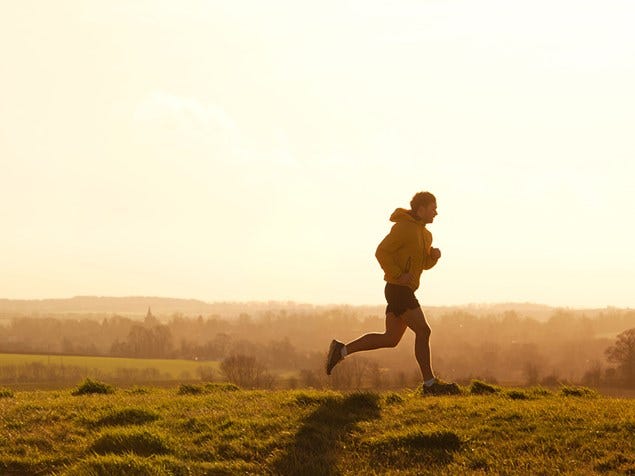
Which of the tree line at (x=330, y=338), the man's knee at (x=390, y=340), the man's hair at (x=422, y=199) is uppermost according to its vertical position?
the man's hair at (x=422, y=199)

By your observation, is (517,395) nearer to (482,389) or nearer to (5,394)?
(482,389)

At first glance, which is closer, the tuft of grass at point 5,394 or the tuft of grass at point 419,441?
the tuft of grass at point 419,441

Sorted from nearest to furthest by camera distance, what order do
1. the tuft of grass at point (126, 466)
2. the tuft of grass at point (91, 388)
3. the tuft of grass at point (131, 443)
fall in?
the tuft of grass at point (126, 466) → the tuft of grass at point (131, 443) → the tuft of grass at point (91, 388)

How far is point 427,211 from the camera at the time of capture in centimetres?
1163

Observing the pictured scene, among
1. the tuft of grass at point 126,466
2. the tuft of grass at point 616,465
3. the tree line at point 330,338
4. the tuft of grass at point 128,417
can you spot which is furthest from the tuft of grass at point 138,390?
the tree line at point 330,338

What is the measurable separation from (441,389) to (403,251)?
7.07 ft

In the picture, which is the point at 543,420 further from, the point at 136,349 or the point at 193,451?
the point at 136,349

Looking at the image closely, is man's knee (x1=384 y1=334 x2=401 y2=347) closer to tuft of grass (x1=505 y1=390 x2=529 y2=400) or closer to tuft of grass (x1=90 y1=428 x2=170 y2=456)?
tuft of grass (x1=505 y1=390 x2=529 y2=400)

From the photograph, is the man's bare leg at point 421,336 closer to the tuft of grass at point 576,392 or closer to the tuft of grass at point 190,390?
the tuft of grass at point 576,392

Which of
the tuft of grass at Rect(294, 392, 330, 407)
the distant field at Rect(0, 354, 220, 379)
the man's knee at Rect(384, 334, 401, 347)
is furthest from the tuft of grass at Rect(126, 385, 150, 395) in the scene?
the distant field at Rect(0, 354, 220, 379)

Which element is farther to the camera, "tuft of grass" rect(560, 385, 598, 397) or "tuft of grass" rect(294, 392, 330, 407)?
"tuft of grass" rect(560, 385, 598, 397)

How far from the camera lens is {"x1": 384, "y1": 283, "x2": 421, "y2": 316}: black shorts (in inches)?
446

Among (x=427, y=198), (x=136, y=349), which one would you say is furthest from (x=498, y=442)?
(x=136, y=349)

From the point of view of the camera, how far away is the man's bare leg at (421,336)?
1128 centimetres
